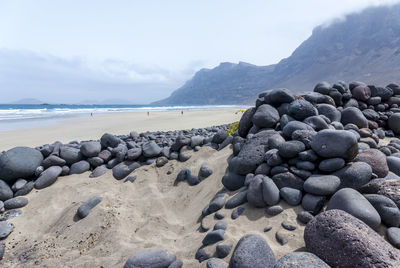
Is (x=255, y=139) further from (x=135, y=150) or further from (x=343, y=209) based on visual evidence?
(x=135, y=150)

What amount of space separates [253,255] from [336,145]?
6.20ft

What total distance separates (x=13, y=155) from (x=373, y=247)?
6533 millimetres

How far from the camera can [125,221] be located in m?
3.73

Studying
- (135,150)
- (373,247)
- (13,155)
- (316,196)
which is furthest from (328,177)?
(13,155)

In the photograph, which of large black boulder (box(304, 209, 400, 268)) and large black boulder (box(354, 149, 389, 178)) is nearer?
large black boulder (box(304, 209, 400, 268))

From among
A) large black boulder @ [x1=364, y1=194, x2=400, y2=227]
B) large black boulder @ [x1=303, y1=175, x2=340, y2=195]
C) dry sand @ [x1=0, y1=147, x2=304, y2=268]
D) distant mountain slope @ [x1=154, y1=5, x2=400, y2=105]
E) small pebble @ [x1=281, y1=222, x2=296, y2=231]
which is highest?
distant mountain slope @ [x1=154, y1=5, x2=400, y2=105]

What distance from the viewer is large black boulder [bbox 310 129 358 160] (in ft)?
9.79

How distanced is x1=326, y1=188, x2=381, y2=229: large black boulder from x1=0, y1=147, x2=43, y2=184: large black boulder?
596cm

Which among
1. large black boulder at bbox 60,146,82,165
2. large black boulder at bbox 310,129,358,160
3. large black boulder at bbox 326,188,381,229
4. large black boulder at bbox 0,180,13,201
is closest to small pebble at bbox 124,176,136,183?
large black boulder at bbox 60,146,82,165

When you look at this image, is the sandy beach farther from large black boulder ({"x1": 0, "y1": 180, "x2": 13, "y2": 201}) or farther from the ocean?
large black boulder ({"x1": 0, "y1": 180, "x2": 13, "y2": 201})

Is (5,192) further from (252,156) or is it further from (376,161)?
(376,161)

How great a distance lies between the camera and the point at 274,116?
457cm

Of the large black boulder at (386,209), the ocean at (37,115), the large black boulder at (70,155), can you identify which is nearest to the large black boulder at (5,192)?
the large black boulder at (70,155)

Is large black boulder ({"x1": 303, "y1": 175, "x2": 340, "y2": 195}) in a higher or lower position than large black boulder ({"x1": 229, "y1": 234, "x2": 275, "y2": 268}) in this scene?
higher
